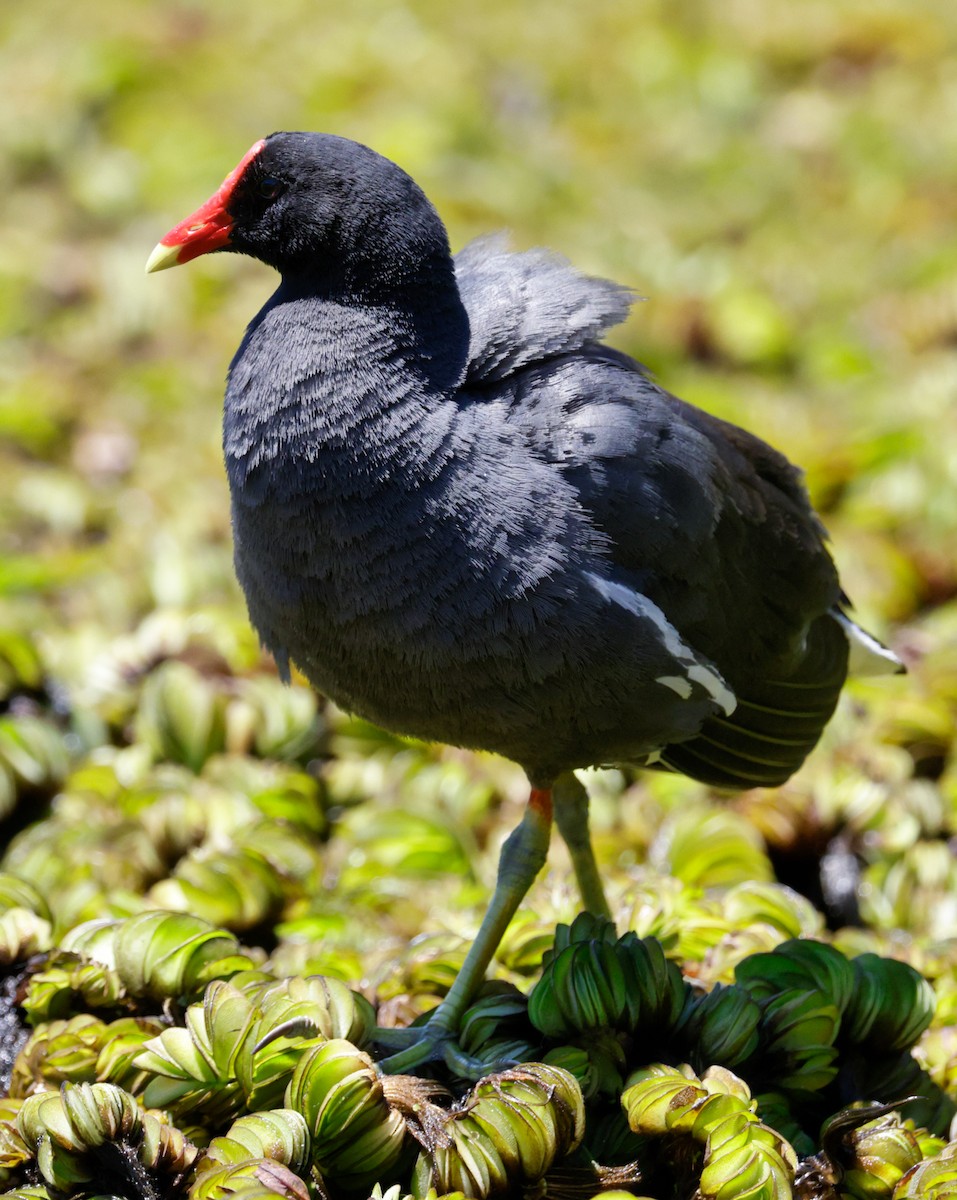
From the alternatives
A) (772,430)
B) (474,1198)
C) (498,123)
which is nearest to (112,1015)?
(474,1198)

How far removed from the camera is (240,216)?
10.5ft

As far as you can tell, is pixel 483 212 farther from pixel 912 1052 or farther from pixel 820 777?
pixel 912 1052

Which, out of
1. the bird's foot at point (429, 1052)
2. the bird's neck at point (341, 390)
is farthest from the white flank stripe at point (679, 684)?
the bird's foot at point (429, 1052)

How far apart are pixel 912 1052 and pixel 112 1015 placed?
1981 mm

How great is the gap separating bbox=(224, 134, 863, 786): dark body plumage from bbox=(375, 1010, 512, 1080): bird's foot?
0.64m

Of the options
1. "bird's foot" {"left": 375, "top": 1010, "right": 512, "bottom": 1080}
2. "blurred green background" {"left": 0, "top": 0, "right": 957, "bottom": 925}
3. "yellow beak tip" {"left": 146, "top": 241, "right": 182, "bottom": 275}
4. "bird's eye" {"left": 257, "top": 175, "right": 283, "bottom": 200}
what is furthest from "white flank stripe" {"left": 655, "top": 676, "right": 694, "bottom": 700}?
"blurred green background" {"left": 0, "top": 0, "right": 957, "bottom": 925}

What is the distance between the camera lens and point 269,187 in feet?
10.3

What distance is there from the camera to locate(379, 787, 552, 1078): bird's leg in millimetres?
3242

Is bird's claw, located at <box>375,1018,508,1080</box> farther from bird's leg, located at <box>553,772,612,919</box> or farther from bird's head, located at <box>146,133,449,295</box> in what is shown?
bird's head, located at <box>146,133,449,295</box>

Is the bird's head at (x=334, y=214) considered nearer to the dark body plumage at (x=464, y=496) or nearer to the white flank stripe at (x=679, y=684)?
the dark body plumage at (x=464, y=496)

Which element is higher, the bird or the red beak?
the red beak

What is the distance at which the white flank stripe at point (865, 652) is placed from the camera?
3.74m

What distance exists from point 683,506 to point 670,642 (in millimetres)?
311

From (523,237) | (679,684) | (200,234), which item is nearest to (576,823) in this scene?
(679,684)
